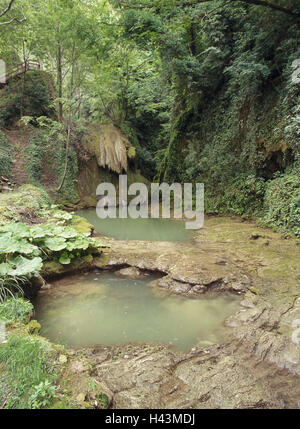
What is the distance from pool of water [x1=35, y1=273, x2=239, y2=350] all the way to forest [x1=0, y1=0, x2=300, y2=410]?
0.03m

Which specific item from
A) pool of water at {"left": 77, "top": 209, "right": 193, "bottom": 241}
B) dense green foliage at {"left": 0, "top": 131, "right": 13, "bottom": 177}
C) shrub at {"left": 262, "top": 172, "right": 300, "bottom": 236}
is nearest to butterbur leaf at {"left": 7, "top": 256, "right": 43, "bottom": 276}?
pool of water at {"left": 77, "top": 209, "right": 193, "bottom": 241}

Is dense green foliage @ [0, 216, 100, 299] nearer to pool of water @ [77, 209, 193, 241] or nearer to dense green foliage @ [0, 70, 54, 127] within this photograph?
pool of water @ [77, 209, 193, 241]

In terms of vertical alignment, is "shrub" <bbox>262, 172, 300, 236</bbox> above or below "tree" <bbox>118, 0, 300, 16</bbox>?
below

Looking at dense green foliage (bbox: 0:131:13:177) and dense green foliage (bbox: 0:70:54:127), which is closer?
dense green foliage (bbox: 0:131:13:177)

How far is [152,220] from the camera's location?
9.51 meters

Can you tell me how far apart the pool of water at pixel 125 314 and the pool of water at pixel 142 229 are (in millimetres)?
3062

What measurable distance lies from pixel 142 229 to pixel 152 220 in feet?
4.59

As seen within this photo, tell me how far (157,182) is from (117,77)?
598cm

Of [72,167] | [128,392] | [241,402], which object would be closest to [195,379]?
[241,402]

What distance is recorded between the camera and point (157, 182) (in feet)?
43.3

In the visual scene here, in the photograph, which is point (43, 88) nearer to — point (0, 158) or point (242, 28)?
point (0, 158)

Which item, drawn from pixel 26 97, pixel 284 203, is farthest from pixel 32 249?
pixel 26 97

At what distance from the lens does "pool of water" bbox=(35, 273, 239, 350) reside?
2.89 meters
